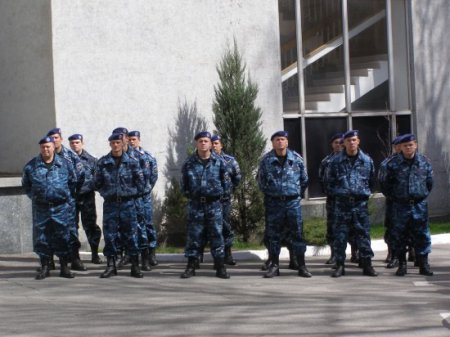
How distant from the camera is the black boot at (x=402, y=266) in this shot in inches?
535

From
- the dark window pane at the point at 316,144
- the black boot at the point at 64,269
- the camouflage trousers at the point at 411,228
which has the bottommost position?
the black boot at the point at 64,269

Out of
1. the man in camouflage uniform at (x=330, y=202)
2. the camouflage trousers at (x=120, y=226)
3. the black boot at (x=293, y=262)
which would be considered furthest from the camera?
the black boot at (x=293, y=262)

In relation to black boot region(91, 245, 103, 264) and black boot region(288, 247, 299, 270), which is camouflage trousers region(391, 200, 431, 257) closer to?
black boot region(288, 247, 299, 270)

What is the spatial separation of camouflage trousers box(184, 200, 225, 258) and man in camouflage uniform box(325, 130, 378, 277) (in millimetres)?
1614

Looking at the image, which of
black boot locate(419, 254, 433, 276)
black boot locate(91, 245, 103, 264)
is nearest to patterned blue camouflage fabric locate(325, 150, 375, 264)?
black boot locate(419, 254, 433, 276)

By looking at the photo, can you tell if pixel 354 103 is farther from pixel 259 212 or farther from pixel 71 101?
pixel 71 101

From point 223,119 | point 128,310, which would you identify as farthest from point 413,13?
point 128,310

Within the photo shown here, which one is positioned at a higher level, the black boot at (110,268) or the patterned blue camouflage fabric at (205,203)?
the patterned blue camouflage fabric at (205,203)

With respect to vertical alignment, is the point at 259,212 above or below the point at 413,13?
below

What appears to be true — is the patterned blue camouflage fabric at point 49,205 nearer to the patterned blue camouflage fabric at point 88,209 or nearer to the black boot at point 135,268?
the black boot at point 135,268

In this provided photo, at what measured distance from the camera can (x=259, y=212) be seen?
58.3ft

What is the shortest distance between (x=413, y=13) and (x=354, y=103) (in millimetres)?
2369

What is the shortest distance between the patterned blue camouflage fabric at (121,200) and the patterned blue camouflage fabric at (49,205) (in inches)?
21.5

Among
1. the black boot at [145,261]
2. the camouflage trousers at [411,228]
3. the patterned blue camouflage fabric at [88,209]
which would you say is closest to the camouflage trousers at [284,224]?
the camouflage trousers at [411,228]
